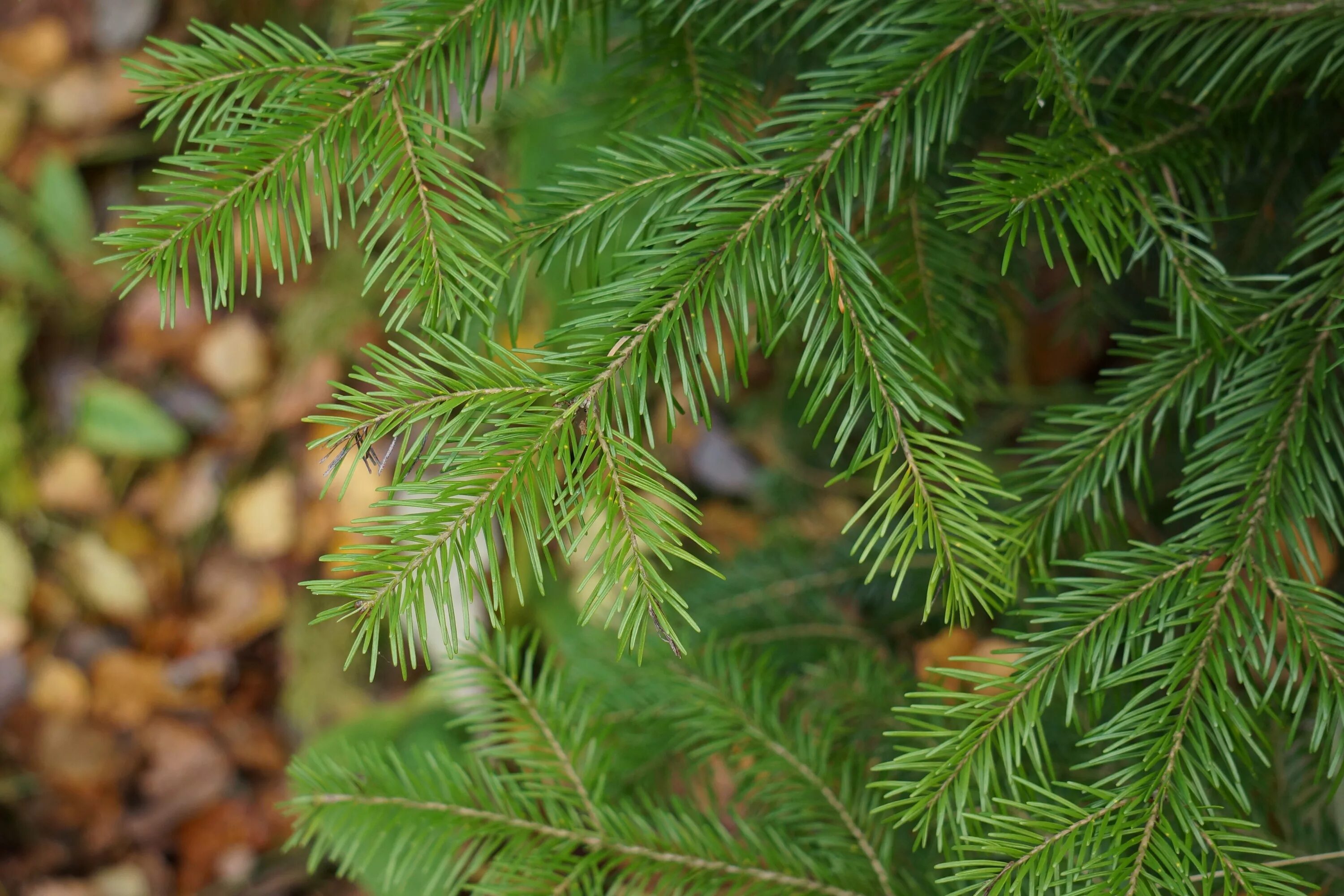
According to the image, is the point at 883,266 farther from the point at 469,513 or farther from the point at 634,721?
the point at 469,513

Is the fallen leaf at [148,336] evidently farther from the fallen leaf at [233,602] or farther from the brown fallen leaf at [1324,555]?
the brown fallen leaf at [1324,555]

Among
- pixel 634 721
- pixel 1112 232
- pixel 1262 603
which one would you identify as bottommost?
pixel 634 721

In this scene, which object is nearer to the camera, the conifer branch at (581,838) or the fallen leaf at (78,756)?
the conifer branch at (581,838)

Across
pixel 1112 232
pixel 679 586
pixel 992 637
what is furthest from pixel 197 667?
pixel 1112 232

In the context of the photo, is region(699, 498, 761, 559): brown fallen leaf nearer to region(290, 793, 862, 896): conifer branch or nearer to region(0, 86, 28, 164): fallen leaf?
region(290, 793, 862, 896): conifer branch

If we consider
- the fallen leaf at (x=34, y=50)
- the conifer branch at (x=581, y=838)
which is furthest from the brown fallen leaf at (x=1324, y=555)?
the fallen leaf at (x=34, y=50)
